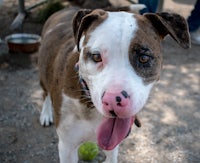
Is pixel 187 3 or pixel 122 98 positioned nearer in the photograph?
pixel 122 98

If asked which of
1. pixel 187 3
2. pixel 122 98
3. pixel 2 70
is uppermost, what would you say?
pixel 122 98

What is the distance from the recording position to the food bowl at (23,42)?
18.3 feet

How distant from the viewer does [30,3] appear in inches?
299

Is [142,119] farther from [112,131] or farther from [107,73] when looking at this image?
[107,73]

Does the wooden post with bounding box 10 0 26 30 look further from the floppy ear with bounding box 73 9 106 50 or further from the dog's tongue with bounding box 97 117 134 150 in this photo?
the dog's tongue with bounding box 97 117 134 150

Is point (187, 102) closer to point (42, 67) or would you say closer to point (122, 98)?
point (42, 67)

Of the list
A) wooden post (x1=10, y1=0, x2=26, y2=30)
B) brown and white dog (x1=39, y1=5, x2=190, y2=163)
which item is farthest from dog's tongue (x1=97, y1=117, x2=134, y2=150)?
wooden post (x1=10, y1=0, x2=26, y2=30)

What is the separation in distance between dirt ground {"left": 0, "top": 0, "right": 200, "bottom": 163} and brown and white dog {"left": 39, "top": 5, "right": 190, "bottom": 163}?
83 centimetres

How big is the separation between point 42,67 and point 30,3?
14.0 feet

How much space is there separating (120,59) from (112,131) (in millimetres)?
499

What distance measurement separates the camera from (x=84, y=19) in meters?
2.53

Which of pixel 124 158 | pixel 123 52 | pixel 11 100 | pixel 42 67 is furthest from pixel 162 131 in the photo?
pixel 123 52

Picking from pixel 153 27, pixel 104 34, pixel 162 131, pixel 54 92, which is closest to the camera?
pixel 104 34

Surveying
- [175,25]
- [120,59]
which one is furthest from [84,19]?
[175,25]
